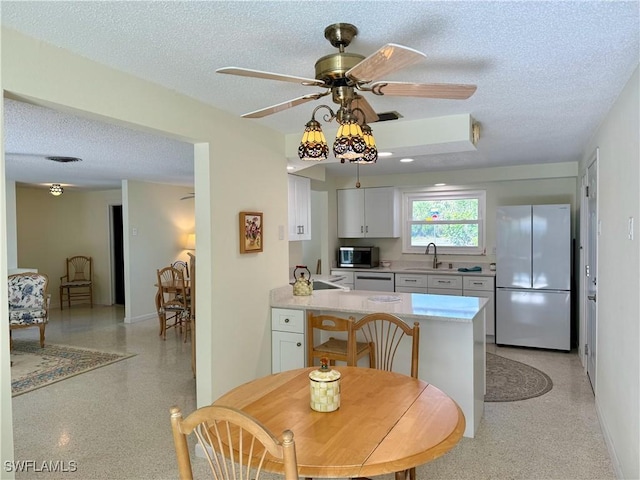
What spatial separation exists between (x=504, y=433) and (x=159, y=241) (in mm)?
6049

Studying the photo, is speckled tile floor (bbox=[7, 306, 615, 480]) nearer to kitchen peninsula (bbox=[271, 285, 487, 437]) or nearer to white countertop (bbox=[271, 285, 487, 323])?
kitchen peninsula (bbox=[271, 285, 487, 437])

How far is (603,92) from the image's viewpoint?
2.56 metres

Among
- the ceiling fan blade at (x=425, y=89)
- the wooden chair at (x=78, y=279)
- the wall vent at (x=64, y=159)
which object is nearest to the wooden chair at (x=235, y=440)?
the ceiling fan blade at (x=425, y=89)

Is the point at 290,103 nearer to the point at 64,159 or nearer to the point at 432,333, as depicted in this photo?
Result: the point at 432,333

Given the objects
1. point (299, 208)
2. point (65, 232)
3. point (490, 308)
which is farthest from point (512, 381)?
point (65, 232)

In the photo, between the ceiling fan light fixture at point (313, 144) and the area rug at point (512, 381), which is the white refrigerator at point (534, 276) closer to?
the area rug at point (512, 381)

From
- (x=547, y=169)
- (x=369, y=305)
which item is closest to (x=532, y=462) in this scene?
(x=369, y=305)

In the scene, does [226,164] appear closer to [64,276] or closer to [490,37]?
[490,37]

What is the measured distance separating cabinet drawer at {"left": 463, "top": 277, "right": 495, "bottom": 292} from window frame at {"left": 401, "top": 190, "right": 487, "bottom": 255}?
0.68 metres

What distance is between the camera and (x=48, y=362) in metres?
4.80

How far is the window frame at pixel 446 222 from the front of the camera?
19.7 feet

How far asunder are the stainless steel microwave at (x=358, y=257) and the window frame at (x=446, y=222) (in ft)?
1.79

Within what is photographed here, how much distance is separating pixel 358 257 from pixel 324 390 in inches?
182

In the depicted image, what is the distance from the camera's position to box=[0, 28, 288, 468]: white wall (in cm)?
180
